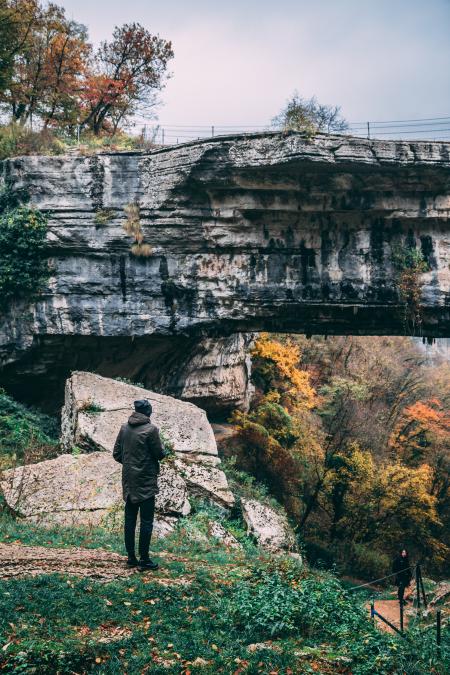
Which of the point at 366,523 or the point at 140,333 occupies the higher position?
the point at 140,333

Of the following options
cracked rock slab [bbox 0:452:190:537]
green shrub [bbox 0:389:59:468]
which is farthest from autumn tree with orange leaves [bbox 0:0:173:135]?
cracked rock slab [bbox 0:452:190:537]

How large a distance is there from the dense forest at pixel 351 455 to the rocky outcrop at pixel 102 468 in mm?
8733

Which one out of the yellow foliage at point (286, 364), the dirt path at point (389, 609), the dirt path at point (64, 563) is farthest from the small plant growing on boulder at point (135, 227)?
the dirt path at point (389, 609)

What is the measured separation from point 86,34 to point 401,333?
51.3 ft

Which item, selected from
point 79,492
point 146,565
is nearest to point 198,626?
point 146,565

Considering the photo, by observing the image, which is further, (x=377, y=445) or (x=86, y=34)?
(x=377, y=445)

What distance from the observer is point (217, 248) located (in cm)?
1648

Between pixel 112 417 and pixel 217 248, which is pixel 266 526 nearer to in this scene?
pixel 112 417

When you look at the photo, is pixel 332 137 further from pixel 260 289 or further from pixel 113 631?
pixel 113 631

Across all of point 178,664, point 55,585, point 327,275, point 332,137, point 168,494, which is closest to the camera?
point 178,664

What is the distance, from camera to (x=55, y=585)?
6004mm

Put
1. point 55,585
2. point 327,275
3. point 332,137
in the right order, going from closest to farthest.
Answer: point 55,585
point 332,137
point 327,275

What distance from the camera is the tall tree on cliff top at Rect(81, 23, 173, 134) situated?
2106 centimetres

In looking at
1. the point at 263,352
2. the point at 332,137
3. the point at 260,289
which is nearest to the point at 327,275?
the point at 260,289
